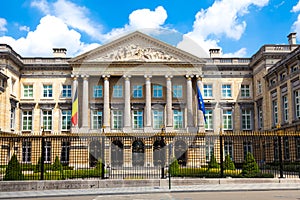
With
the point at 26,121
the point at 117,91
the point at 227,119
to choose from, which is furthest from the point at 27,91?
the point at 227,119

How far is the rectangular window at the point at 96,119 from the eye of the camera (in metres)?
48.4

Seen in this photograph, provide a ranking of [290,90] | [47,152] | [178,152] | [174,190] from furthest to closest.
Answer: [47,152]
[178,152]
[290,90]
[174,190]

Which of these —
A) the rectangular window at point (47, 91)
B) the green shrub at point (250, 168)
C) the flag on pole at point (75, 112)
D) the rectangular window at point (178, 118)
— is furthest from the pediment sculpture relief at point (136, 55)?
the green shrub at point (250, 168)

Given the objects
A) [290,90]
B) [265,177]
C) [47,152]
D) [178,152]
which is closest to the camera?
[265,177]

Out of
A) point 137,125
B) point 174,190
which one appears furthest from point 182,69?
point 174,190

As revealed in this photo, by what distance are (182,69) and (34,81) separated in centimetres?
1942

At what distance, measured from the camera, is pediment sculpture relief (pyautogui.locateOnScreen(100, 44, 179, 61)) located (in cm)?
4759

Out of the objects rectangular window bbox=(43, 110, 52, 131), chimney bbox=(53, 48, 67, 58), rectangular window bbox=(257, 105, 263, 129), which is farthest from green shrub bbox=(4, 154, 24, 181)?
rectangular window bbox=(257, 105, 263, 129)

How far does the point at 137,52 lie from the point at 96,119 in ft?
33.3

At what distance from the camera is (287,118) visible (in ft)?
126

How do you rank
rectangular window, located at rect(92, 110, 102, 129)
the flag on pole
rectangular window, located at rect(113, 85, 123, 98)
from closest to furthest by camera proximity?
the flag on pole → rectangular window, located at rect(92, 110, 102, 129) → rectangular window, located at rect(113, 85, 123, 98)

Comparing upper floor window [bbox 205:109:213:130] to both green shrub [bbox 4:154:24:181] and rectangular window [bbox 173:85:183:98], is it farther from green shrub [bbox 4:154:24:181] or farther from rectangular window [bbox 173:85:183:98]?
green shrub [bbox 4:154:24:181]

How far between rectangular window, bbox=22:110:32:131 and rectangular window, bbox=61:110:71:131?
165 inches

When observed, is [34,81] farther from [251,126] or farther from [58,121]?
[251,126]
